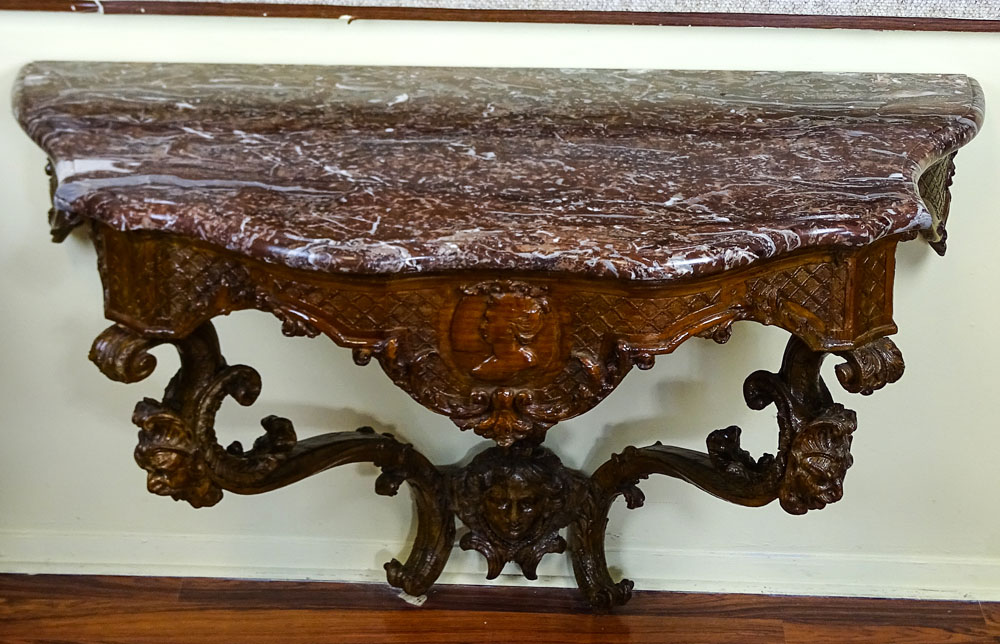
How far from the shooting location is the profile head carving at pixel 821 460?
1.15m

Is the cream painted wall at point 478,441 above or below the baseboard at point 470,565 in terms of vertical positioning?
above

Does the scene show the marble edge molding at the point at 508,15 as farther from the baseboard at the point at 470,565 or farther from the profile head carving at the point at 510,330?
the baseboard at the point at 470,565

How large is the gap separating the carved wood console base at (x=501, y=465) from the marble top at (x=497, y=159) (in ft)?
0.62

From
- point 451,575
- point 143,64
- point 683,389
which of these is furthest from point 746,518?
point 143,64

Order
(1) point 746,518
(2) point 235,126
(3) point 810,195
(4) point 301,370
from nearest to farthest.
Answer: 1. (3) point 810,195
2. (2) point 235,126
3. (4) point 301,370
4. (1) point 746,518

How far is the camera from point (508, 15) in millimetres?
A: 1259

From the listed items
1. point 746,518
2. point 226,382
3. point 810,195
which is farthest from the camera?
point 746,518

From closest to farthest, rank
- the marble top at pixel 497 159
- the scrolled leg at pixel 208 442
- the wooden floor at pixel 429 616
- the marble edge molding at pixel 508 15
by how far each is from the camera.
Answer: the marble top at pixel 497 159 < the scrolled leg at pixel 208 442 < the marble edge molding at pixel 508 15 < the wooden floor at pixel 429 616

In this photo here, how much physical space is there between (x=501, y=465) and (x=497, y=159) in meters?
0.58

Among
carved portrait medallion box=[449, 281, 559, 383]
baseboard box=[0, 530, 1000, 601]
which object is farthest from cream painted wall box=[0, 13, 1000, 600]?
carved portrait medallion box=[449, 281, 559, 383]

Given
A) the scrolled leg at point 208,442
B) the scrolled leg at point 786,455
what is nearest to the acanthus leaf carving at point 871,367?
the scrolled leg at point 786,455

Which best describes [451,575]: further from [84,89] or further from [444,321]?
[84,89]

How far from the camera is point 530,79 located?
1257 mm

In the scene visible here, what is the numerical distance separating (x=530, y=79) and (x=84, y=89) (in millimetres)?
525
